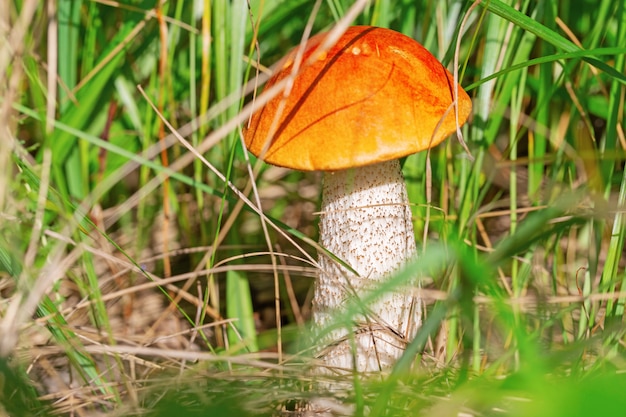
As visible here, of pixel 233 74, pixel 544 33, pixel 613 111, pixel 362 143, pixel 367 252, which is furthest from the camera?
pixel 233 74

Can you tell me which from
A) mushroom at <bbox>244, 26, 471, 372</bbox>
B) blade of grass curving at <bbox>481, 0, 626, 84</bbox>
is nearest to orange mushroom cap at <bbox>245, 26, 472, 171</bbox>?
mushroom at <bbox>244, 26, 471, 372</bbox>

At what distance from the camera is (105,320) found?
1283 millimetres

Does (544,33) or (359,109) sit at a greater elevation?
(544,33)

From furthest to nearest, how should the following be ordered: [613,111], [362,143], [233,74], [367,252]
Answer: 1. [233,74]
2. [613,111]
3. [367,252]
4. [362,143]

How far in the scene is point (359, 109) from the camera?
1.10 meters

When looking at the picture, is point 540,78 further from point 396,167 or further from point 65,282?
point 65,282

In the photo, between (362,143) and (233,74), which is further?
(233,74)

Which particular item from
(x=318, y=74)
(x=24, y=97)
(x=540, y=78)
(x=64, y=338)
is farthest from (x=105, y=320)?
(x=540, y=78)

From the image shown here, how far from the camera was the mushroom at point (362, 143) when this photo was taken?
42.9 inches

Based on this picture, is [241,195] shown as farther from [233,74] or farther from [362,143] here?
[233,74]

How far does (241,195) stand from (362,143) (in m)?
0.33

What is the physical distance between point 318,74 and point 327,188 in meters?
0.29

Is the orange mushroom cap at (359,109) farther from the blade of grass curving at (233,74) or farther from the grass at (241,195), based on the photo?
the blade of grass curving at (233,74)

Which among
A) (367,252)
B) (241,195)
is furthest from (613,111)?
(241,195)
